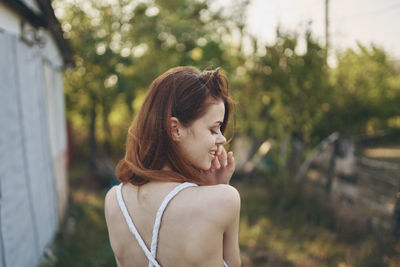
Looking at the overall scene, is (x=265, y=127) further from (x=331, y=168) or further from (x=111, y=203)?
(x=111, y=203)

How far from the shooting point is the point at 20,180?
3512 mm

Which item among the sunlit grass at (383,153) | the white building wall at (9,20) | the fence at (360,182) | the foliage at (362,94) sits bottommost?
the sunlit grass at (383,153)

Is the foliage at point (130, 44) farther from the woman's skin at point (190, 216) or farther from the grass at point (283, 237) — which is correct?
the woman's skin at point (190, 216)

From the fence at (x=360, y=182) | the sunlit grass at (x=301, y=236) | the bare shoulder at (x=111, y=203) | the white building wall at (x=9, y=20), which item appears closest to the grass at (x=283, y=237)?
the sunlit grass at (x=301, y=236)

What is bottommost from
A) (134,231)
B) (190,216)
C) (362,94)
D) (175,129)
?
(362,94)

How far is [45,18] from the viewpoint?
507 centimetres

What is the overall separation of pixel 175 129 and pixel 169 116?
6 centimetres

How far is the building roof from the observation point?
393 centimetres

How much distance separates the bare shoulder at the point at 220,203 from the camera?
128cm

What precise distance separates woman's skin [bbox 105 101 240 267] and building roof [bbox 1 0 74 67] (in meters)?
3.12

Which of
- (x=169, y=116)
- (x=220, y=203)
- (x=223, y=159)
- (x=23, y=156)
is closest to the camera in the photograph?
(x=220, y=203)

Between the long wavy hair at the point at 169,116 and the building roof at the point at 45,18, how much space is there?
9.74 ft

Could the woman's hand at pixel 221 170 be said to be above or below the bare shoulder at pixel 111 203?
above

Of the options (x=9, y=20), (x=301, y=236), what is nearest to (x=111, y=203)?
(x=9, y=20)
